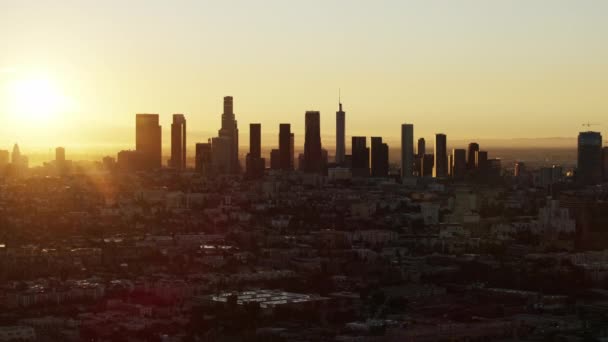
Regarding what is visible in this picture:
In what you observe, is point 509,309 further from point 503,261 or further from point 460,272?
point 503,261

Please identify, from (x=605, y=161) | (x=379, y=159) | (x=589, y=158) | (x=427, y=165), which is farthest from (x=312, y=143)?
(x=605, y=161)

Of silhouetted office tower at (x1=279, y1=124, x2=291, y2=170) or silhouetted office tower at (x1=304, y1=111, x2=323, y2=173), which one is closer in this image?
silhouetted office tower at (x1=304, y1=111, x2=323, y2=173)

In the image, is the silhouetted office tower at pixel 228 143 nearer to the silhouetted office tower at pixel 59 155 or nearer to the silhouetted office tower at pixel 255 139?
the silhouetted office tower at pixel 255 139

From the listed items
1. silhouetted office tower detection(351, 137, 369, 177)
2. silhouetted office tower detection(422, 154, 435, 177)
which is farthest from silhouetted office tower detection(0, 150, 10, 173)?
silhouetted office tower detection(422, 154, 435, 177)

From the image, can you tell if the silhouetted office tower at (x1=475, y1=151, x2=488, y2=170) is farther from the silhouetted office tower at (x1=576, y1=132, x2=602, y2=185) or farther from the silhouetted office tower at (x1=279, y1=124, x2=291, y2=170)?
the silhouetted office tower at (x1=279, y1=124, x2=291, y2=170)

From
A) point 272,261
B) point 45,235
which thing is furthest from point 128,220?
point 272,261

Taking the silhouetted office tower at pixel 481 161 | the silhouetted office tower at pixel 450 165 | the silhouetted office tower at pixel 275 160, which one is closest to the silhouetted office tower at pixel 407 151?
the silhouetted office tower at pixel 450 165
